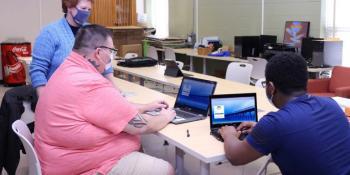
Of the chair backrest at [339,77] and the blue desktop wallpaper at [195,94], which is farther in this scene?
the chair backrest at [339,77]

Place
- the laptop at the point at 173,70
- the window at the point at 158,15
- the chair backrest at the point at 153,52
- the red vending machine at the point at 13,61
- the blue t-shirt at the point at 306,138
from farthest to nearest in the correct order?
the window at the point at 158,15, the red vending machine at the point at 13,61, the chair backrest at the point at 153,52, the laptop at the point at 173,70, the blue t-shirt at the point at 306,138

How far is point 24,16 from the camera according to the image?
8.34m

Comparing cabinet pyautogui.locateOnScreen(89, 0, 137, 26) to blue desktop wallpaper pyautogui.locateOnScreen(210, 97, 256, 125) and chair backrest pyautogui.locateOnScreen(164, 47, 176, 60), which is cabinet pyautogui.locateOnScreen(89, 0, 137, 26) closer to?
chair backrest pyautogui.locateOnScreen(164, 47, 176, 60)

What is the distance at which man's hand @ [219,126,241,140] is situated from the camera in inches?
78.5

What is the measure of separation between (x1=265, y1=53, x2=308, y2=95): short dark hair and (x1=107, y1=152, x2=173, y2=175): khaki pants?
0.79 m

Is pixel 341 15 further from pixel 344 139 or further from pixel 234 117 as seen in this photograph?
pixel 344 139

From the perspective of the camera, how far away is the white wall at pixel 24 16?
26.8ft

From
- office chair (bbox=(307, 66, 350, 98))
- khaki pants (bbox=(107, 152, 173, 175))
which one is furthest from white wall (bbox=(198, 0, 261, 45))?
khaki pants (bbox=(107, 152, 173, 175))

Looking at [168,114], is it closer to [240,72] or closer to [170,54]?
[240,72]

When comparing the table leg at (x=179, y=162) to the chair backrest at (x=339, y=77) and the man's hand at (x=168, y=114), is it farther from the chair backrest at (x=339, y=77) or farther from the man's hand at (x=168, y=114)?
the chair backrest at (x=339, y=77)

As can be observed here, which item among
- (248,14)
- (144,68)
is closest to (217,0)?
(248,14)

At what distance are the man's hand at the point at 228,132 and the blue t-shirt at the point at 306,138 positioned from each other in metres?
0.36

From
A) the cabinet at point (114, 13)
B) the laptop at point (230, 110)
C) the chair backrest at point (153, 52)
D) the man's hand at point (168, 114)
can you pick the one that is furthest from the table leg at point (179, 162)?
the cabinet at point (114, 13)

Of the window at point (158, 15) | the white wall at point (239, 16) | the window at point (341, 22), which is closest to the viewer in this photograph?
the window at point (341, 22)
